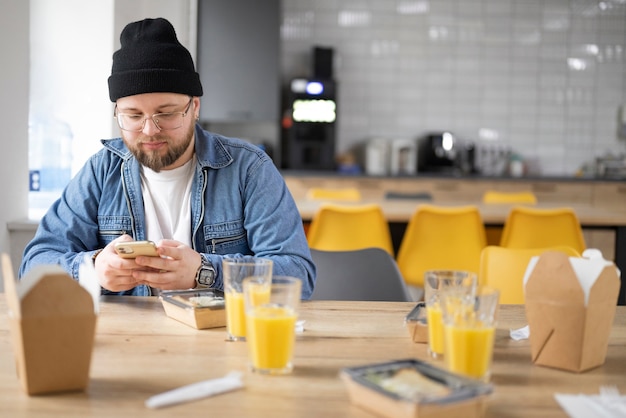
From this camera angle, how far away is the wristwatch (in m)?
1.81

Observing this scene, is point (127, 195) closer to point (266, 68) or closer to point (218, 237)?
point (218, 237)

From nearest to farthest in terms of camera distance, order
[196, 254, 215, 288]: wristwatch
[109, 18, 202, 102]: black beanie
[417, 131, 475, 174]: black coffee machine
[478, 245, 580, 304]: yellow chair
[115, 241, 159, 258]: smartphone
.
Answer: [115, 241, 159, 258]: smartphone, [196, 254, 215, 288]: wristwatch, [109, 18, 202, 102]: black beanie, [478, 245, 580, 304]: yellow chair, [417, 131, 475, 174]: black coffee machine

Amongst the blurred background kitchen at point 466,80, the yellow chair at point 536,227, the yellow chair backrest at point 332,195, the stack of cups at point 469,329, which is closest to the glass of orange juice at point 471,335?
the stack of cups at point 469,329

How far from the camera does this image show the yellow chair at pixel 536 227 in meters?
3.93

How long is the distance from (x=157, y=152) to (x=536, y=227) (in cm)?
249

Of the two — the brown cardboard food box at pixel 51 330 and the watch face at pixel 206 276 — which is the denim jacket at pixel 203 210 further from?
the brown cardboard food box at pixel 51 330

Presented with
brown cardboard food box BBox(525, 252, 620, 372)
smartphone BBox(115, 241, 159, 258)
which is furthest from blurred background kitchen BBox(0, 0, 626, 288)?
brown cardboard food box BBox(525, 252, 620, 372)

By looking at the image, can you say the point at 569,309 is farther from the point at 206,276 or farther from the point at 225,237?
the point at 225,237

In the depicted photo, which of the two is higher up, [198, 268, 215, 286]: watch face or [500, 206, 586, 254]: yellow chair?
[198, 268, 215, 286]: watch face

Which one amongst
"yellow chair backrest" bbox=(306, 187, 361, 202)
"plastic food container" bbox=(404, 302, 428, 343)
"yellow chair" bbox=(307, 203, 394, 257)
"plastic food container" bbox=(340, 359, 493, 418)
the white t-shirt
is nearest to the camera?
"plastic food container" bbox=(340, 359, 493, 418)

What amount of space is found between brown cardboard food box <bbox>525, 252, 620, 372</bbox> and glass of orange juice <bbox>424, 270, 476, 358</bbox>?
0.12m

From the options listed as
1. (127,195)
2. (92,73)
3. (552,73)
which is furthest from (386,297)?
(552,73)

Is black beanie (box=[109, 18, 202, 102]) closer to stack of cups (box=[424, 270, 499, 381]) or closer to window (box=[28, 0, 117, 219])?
stack of cups (box=[424, 270, 499, 381])

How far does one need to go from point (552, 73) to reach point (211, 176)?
6.10 meters
